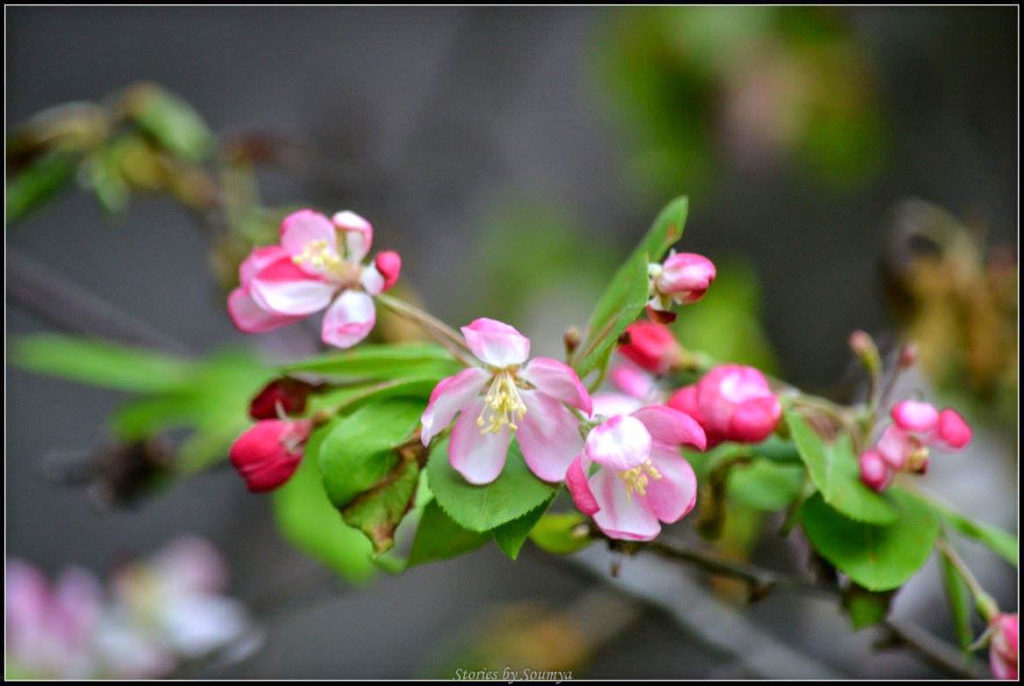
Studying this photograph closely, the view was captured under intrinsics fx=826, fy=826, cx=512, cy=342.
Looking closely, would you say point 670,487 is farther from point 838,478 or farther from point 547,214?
point 547,214

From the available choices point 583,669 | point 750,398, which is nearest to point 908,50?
point 583,669

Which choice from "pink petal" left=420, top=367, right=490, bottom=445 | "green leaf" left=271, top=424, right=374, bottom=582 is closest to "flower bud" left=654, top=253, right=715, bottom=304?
"pink petal" left=420, top=367, right=490, bottom=445

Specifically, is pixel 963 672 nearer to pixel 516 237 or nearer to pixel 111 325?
pixel 111 325

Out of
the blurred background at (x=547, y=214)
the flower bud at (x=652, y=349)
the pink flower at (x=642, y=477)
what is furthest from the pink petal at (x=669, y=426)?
the blurred background at (x=547, y=214)

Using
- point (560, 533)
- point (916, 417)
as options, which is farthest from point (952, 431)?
point (560, 533)

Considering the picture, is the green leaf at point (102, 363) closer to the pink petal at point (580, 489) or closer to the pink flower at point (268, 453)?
the pink flower at point (268, 453)

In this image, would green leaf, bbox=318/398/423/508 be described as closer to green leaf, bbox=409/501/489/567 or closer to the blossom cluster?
green leaf, bbox=409/501/489/567
